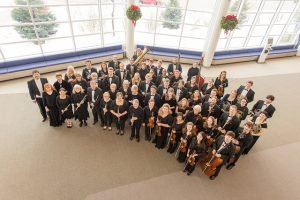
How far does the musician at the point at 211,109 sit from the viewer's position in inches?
203

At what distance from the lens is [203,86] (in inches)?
242

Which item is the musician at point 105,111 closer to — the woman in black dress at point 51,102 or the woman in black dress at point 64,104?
the woman in black dress at point 64,104

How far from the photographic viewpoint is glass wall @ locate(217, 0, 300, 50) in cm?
958

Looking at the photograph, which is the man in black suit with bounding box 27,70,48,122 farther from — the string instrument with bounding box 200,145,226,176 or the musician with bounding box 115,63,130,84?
the string instrument with bounding box 200,145,226,176

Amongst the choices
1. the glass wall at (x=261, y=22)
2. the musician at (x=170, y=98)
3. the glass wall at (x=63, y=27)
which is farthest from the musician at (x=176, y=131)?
the glass wall at (x=261, y=22)

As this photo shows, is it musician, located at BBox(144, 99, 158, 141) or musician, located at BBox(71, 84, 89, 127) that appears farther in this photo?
musician, located at BBox(71, 84, 89, 127)

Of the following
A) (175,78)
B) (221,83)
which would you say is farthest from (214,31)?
(175,78)

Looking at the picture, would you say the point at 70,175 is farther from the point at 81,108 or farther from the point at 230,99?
the point at 230,99

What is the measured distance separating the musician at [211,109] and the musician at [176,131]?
0.87 metres

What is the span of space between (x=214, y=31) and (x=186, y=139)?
5.94 metres

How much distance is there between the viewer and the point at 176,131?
4.77 m

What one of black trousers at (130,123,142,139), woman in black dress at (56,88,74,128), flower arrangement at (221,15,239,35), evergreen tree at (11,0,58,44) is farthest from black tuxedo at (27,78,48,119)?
flower arrangement at (221,15,239,35)

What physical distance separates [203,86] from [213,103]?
1.13 meters

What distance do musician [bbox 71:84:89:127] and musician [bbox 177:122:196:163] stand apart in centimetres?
268
